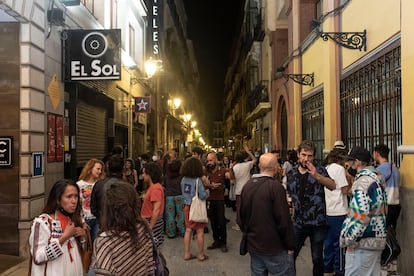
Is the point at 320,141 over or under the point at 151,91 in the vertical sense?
under

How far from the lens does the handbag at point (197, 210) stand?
8172 millimetres

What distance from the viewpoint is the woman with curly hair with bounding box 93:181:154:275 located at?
3.17 metres

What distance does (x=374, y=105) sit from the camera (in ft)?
28.4

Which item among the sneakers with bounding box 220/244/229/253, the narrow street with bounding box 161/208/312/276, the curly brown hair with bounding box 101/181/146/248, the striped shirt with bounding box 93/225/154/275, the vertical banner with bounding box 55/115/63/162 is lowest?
the narrow street with bounding box 161/208/312/276

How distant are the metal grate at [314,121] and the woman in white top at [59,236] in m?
9.89

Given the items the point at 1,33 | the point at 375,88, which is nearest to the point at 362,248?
the point at 375,88

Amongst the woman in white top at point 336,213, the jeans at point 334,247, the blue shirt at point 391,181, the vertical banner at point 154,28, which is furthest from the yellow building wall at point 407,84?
the vertical banner at point 154,28

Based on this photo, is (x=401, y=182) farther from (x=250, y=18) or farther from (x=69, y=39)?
(x=250, y=18)

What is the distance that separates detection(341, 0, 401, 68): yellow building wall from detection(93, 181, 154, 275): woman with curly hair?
19.2 feet

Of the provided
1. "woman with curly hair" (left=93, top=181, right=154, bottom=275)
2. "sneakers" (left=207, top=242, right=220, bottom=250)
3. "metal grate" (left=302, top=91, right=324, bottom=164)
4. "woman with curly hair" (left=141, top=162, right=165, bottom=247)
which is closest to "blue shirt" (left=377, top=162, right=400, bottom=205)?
"woman with curly hair" (left=141, top=162, right=165, bottom=247)

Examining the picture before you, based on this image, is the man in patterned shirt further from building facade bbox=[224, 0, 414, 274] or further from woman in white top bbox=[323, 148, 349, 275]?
building facade bbox=[224, 0, 414, 274]

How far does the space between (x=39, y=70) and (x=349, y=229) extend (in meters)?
6.25

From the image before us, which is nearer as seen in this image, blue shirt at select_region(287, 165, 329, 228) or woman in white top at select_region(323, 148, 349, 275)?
blue shirt at select_region(287, 165, 329, 228)

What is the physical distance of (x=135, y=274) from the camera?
3.26 meters
